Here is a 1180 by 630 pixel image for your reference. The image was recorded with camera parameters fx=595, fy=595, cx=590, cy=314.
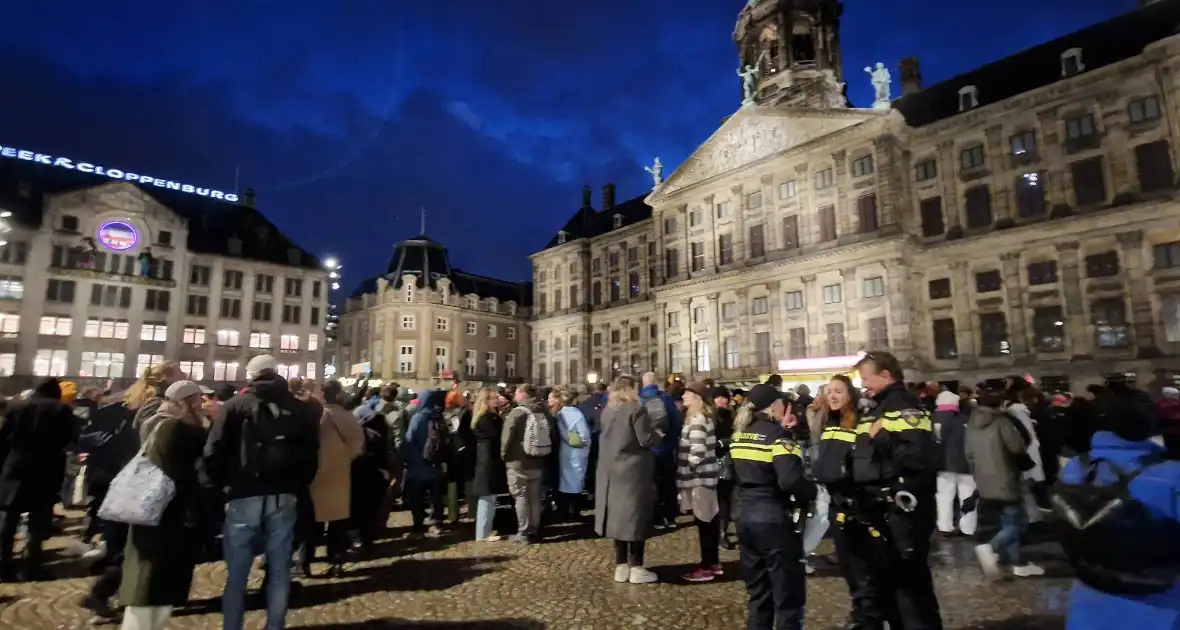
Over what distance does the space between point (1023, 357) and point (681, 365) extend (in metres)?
19.2

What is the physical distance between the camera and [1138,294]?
2533 cm

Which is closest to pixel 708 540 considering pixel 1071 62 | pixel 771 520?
pixel 771 520

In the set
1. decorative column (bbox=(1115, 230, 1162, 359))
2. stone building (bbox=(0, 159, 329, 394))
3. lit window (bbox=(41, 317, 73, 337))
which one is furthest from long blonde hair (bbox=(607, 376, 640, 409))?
lit window (bbox=(41, 317, 73, 337))

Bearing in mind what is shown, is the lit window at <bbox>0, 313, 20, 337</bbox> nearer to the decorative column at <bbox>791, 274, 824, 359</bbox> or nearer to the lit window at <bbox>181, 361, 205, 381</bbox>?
the lit window at <bbox>181, 361, 205, 381</bbox>

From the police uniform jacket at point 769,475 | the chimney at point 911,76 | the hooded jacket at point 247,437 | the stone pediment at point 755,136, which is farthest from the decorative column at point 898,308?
the hooded jacket at point 247,437

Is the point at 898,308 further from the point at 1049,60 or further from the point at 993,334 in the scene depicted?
the point at 1049,60

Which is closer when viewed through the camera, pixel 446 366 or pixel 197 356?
pixel 197 356

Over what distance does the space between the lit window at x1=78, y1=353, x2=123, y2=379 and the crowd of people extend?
3787cm

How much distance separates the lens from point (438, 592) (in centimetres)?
735

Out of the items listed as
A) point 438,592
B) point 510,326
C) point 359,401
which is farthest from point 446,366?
point 438,592

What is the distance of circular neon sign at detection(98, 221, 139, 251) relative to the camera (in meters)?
42.7

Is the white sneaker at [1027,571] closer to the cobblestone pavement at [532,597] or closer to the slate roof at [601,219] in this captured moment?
the cobblestone pavement at [532,597]

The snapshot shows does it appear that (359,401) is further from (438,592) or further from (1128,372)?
(1128,372)

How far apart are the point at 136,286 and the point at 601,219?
37.8 m
